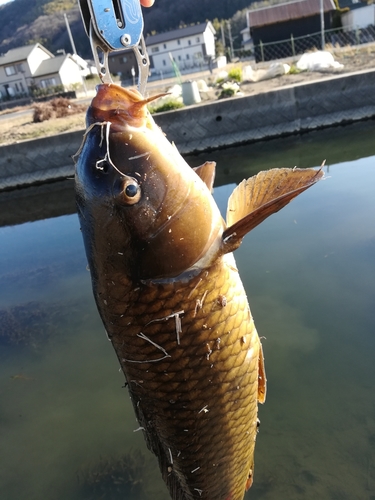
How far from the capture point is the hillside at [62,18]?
8812cm

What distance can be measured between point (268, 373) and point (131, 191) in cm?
302

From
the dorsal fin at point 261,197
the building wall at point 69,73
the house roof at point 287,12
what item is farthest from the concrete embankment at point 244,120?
the building wall at point 69,73

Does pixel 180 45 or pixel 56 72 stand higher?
pixel 180 45

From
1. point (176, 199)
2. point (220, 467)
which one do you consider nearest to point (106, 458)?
point (220, 467)

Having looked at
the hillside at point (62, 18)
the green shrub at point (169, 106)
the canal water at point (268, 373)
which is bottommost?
the canal water at point (268, 373)

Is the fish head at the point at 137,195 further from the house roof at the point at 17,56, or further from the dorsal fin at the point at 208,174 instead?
the house roof at the point at 17,56

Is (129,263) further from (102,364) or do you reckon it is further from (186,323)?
(102,364)

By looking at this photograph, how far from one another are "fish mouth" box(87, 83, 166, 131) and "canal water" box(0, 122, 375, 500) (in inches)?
36.7

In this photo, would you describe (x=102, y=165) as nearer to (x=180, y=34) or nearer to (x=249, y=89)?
(x=249, y=89)

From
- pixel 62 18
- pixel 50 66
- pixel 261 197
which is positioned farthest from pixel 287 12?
pixel 62 18

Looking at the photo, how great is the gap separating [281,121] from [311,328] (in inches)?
351

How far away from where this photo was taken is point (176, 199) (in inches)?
48.5

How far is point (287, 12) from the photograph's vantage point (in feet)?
108

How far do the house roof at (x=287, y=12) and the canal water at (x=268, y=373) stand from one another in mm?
31523
